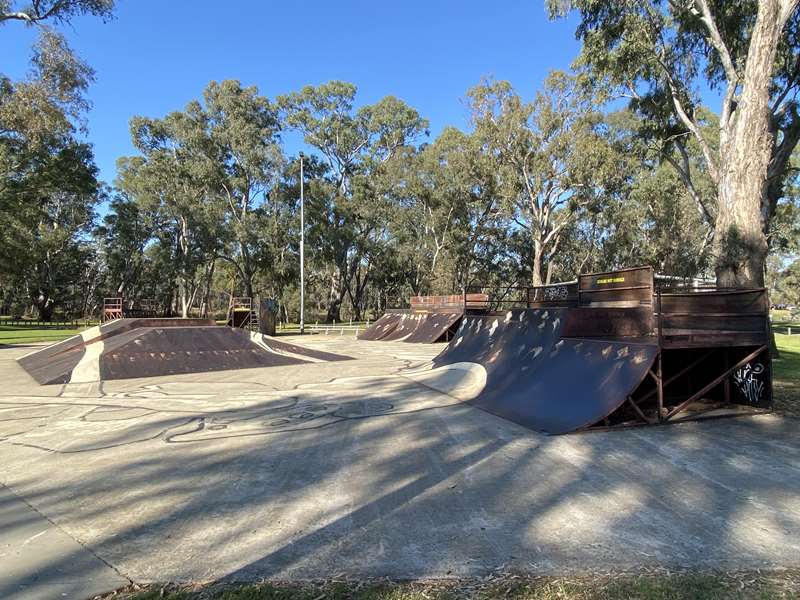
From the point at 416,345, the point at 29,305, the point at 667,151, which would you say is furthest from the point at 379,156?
the point at 29,305

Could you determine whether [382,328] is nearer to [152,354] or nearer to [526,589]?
[152,354]

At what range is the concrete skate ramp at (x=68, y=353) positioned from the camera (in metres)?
11.5

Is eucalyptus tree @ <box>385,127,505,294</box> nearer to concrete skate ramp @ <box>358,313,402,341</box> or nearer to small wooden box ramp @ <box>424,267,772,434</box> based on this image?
concrete skate ramp @ <box>358,313,402,341</box>

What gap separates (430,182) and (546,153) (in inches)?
555

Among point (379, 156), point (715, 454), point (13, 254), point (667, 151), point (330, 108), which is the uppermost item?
point (330, 108)

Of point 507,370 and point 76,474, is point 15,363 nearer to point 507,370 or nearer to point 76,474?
point 76,474

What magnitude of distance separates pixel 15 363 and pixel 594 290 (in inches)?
659

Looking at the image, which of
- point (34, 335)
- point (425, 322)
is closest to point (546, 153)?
point (425, 322)

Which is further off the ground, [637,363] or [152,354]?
[637,363]

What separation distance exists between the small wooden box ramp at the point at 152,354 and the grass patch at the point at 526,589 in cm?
1048

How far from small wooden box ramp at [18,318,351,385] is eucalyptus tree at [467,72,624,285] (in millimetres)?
19813

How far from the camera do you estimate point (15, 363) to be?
1473 centimetres

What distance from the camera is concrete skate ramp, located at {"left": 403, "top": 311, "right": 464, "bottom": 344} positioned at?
22562mm

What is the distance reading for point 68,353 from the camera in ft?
42.7
